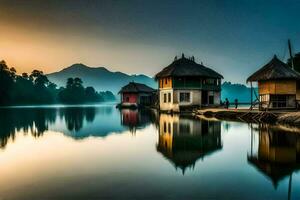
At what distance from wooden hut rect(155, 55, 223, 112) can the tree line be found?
2766 inches


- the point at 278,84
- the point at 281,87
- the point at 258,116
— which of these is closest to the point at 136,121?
the point at 258,116

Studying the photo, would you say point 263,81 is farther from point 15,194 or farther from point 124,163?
point 15,194

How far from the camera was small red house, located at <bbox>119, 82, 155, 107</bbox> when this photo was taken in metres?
84.5

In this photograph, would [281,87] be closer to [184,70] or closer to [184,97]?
[184,97]

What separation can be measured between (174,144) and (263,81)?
2541 centimetres

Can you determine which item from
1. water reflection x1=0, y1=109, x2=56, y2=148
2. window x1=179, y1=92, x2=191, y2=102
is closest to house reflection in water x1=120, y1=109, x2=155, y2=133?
window x1=179, y1=92, x2=191, y2=102

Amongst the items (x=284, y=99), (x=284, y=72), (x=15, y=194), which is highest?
(x=284, y=72)

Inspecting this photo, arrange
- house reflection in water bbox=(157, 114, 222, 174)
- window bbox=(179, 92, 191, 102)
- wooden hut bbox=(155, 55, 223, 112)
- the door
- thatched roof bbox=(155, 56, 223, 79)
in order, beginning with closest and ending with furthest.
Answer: house reflection in water bbox=(157, 114, 222, 174)
thatched roof bbox=(155, 56, 223, 79)
wooden hut bbox=(155, 55, 223, 112)
window bbox=(179, 92, 191, 102)
the door

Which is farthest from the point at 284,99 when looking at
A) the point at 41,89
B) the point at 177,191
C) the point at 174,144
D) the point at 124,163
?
the point at 41,89

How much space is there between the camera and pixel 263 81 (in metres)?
42.4

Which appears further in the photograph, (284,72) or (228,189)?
(284,72)

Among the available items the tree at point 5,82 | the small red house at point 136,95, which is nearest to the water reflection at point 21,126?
the small red house at point 136,95

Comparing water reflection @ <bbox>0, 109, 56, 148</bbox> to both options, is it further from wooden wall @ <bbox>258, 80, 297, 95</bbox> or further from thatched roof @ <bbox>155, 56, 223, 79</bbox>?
wooden wall @ <bbox>258, 80, 297, 95</bbox>

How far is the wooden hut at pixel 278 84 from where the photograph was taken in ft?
129
